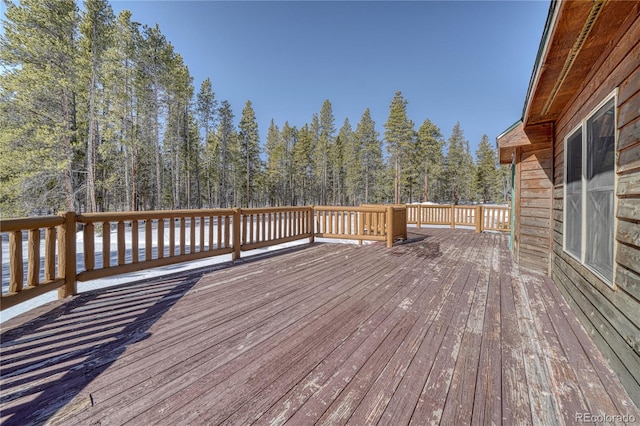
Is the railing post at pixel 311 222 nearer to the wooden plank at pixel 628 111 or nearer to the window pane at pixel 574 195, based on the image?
the window pane at pixel 574 195

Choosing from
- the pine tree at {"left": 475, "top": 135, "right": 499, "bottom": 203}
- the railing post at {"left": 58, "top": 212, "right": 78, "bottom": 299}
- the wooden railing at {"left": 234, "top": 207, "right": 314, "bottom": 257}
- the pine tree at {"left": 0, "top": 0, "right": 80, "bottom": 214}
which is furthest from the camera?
the pine tree at {"left": 475, "top": 135, "right": 499, "bottom": 203}

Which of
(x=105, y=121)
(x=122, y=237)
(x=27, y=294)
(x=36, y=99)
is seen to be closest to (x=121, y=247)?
(x=122, y=237)

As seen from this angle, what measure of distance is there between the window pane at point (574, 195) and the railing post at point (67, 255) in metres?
5.19

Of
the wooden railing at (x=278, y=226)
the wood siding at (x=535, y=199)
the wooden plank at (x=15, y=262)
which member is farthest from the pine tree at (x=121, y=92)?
the wood siding at (x=535, y=199)

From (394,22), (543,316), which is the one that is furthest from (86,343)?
(394,22)

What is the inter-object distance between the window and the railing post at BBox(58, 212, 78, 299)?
481 centimetres

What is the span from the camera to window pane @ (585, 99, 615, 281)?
188 centimetres

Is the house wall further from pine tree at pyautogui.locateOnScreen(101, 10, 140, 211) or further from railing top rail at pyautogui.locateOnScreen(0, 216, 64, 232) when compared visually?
pine tree at pyautogui.locateOnScreen(101, 10, 140, 211)

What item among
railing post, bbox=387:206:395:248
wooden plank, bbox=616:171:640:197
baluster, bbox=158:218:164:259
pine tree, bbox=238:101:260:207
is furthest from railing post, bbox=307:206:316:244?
pine tree, bbox=238:101:260:207

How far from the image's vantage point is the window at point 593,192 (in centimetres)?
190

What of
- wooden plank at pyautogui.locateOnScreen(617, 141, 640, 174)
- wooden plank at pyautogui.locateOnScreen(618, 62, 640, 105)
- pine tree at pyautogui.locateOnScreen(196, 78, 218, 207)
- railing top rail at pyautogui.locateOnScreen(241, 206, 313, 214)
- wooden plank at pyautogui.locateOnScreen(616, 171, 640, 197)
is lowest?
railing top rail at pyautogui.locateOnScreen(241, 206, 313, 214)

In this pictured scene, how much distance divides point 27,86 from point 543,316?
1641 centimetres

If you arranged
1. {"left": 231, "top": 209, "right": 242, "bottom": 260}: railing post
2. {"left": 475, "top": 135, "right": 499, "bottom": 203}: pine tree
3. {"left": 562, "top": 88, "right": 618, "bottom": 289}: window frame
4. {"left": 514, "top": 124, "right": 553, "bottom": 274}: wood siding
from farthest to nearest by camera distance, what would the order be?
1. {"left": 475, "top": 135, "right": 499, "bottom": 203}: pine tree
2. {"left": 231, "top": 209, "right": 242, "bottom": 260}: railing post
3. {"left": 514, "top": 124, "right": 553, "bottom": 274}: wood siding
4. {"left": 562, "top": 88, "right": 618, "bottom": 289}: window frame

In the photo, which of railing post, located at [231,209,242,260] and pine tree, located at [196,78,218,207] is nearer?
railing post, located at [231,209,242,260]
